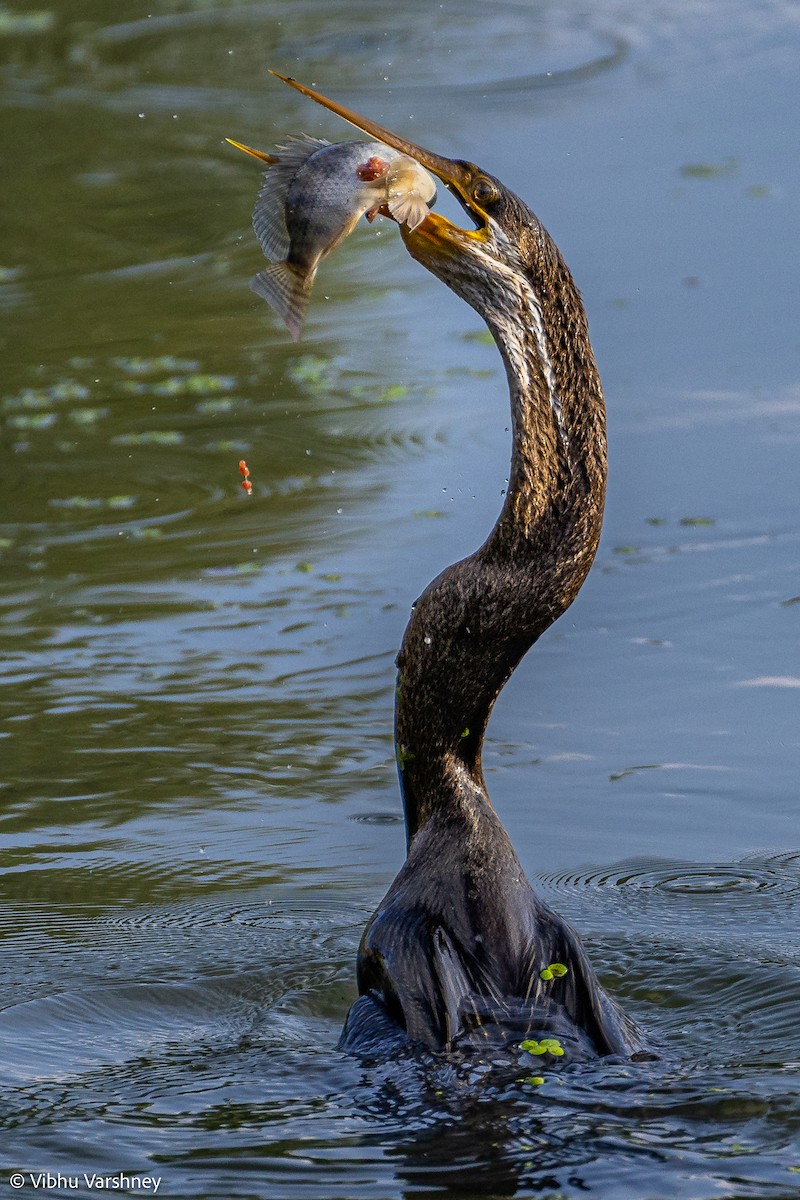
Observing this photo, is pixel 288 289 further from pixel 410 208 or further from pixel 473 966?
pixel 473 966

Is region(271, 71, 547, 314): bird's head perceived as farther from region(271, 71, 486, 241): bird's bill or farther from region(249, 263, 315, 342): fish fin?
region(249, 263, 315, 342): fish fin

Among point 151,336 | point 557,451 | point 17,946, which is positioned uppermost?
point 557,451

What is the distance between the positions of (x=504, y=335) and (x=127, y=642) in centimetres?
349

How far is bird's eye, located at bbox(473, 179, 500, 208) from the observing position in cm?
419

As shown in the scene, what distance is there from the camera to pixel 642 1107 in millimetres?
4105

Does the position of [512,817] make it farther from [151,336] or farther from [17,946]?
[151,336]

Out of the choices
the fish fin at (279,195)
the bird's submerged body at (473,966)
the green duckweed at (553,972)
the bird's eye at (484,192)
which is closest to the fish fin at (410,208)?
the bird's eye at (484,192)

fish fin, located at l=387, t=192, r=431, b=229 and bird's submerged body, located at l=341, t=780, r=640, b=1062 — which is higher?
fish fin, located at l=387, t=192, r=431, b=229

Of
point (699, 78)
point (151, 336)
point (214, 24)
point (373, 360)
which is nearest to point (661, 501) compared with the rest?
point (373, 360)

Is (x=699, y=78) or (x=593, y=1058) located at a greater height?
(x=699, y=78)

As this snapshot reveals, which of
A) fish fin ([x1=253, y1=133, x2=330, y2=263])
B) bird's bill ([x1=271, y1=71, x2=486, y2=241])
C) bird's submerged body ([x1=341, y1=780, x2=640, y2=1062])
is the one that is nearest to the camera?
bird's bill ([x1=271, y1=71, x2=486, y2=241])

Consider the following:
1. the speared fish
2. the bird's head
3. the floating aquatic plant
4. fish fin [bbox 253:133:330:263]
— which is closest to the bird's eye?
the bird's head

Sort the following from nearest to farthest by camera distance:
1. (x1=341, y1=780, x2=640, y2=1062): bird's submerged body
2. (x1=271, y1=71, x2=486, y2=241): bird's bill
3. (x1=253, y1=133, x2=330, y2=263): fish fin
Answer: (x1=271, y1=71, x2=486, y2=241): bird's bill → (x1=341, y1=780, x2=640, y2=1062): bird's submerged body → (x1=253, y1=133, x2=330, y2=263): fish fin

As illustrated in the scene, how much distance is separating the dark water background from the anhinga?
0.18 m
